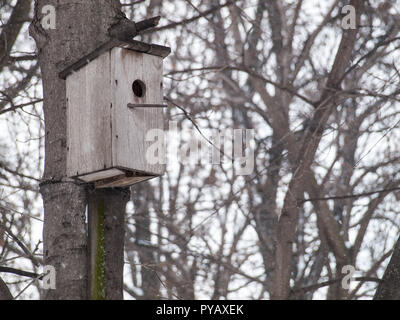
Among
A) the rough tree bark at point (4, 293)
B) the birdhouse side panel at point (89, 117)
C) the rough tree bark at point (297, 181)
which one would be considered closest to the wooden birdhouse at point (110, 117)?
the birdhouse side panel at point (89, 117)

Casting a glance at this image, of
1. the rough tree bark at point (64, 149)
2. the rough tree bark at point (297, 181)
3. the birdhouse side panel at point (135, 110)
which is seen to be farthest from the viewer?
the rough tree bark at point (297, 181)

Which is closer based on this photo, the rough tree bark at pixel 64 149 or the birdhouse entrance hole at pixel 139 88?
the rough tree bark at pixel 64 149

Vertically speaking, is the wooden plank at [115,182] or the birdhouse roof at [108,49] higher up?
the birdhouse roof at [108,49]

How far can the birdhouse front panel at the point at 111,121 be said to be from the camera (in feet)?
11.2

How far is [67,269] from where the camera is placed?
10.9 feet

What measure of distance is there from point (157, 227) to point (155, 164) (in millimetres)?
5563

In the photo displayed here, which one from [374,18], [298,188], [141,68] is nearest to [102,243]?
[141,68]

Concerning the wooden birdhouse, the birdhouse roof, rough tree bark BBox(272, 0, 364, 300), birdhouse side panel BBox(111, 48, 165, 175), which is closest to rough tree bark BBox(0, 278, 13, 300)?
the wooden birdhouse

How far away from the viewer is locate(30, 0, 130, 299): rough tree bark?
3.33 metres

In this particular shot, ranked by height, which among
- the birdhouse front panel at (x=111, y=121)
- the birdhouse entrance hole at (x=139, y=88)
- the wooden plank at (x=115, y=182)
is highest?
the birdhouse entrance hole at (x=139, y=88)

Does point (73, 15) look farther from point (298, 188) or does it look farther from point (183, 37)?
point (183, 37)

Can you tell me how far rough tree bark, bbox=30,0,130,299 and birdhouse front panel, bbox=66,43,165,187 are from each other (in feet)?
0.19

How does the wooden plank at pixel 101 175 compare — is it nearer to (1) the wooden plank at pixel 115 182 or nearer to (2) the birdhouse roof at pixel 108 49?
(1) the wooden plank at pixel 115 182

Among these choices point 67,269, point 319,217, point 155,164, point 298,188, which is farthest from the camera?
point 319,217
